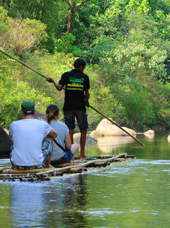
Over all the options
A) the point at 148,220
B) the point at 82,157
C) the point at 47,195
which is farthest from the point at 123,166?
the point at 148,220

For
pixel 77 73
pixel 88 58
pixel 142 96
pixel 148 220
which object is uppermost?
pixel 88 58

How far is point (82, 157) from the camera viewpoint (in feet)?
33.7

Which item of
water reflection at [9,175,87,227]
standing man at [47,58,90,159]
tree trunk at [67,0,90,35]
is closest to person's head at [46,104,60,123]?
water reflection at [9,175,87,227]

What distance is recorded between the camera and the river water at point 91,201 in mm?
4820

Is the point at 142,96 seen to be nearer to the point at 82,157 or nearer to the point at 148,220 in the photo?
the point at 82,157

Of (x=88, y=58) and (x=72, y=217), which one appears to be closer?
(x=72, y=217)

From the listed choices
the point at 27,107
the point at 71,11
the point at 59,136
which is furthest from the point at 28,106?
the point at 71,11

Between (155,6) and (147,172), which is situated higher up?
(155,6)

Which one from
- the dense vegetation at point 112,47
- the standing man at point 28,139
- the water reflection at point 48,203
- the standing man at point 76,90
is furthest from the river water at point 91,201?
the dense vegetation at point 112,47

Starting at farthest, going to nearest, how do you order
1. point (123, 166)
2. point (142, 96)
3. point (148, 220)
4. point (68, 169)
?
point (142, 96)
point (123, 166)
point (68, 169)
point (148, 220)

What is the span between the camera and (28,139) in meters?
7.29

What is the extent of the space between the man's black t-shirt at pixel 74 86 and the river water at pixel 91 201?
2.06 metres

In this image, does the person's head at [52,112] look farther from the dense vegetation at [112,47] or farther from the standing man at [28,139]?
the dense vegetation at [112,47]

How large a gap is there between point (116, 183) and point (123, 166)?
2315 millimetres
